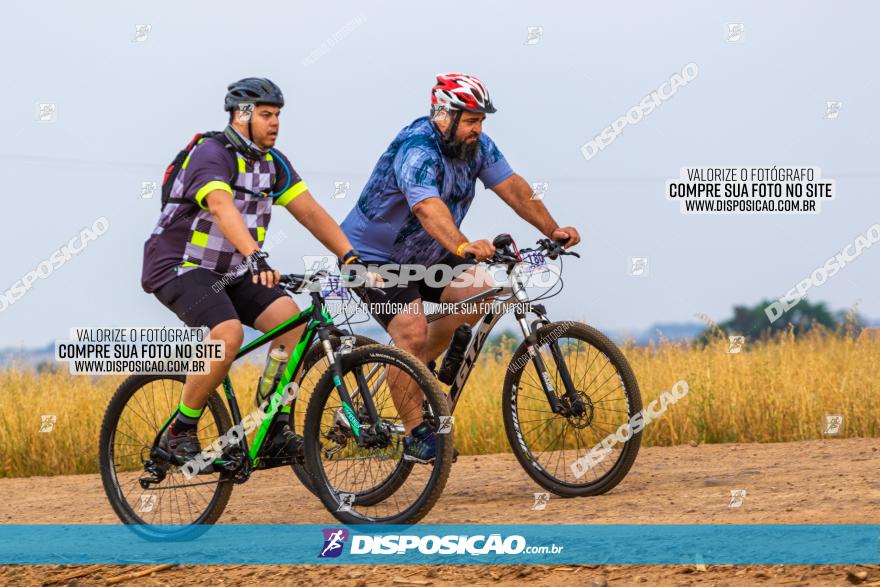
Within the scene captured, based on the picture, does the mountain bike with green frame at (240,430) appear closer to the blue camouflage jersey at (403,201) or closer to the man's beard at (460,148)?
the blue camouflage jersey at (403,201)

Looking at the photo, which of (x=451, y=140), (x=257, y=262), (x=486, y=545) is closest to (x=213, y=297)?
(x=257, y=262)

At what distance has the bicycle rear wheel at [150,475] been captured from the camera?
737 cm

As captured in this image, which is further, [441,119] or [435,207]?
[441,119]

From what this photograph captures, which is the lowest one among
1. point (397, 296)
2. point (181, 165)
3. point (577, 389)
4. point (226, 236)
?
point (577, 389)

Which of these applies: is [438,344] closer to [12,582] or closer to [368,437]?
[368,437]

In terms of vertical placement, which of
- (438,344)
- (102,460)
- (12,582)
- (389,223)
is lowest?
(12,582)

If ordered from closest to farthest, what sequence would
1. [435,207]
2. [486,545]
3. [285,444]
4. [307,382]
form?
1. [486,545]
2. [285,444]
3. [435,207]
4. [307,382]

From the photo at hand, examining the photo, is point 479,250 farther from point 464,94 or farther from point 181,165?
point 181,165

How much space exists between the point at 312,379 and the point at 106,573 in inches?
60.8

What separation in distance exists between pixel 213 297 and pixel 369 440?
1.11m

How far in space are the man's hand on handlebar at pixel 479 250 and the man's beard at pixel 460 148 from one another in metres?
0.66

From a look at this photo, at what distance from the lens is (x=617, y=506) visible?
7.21 meters

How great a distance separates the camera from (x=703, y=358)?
1265 cm

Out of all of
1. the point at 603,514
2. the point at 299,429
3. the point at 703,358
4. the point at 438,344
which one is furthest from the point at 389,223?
the point at 703,358
